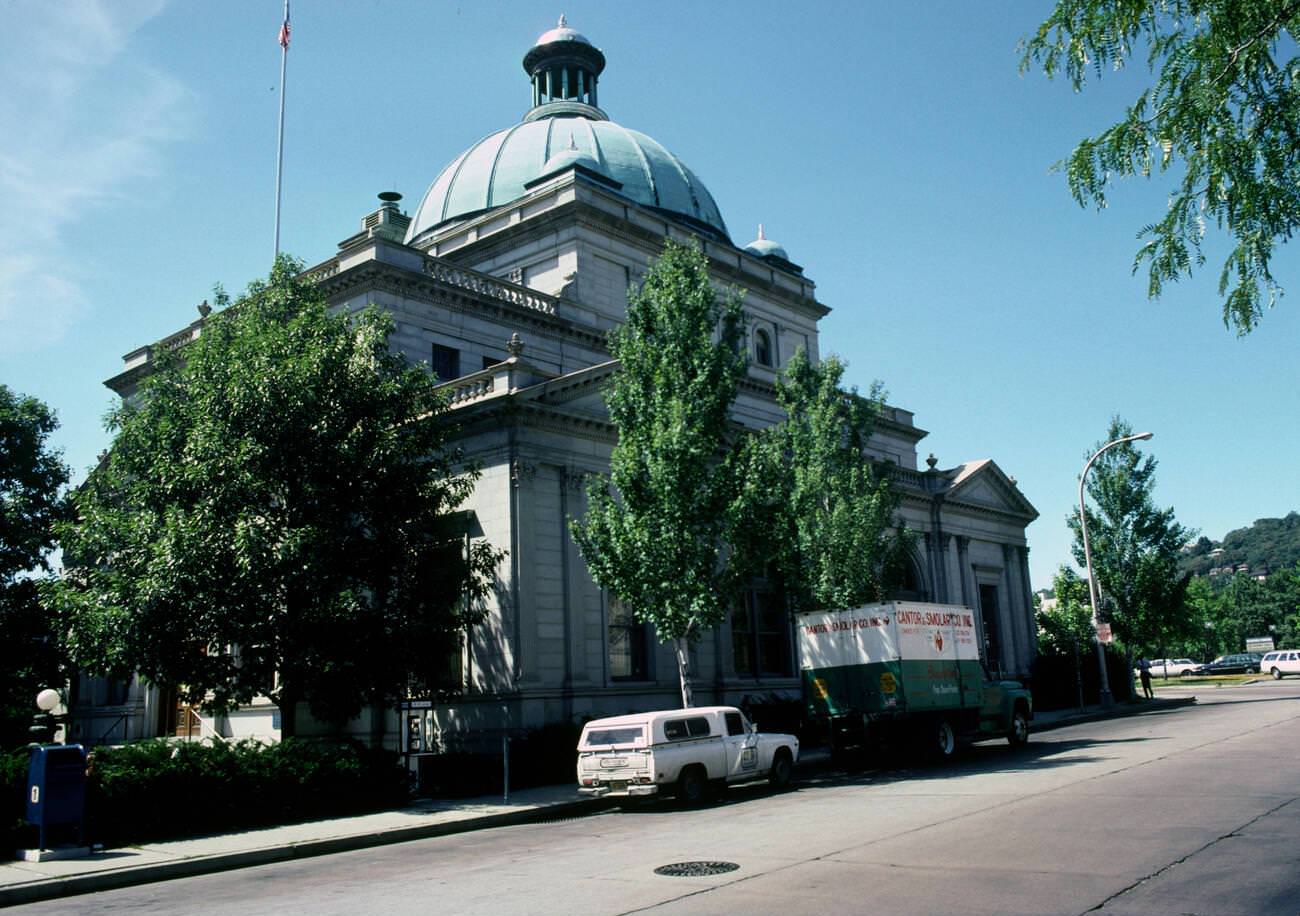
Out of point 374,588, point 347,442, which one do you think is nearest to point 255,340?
point 347,442

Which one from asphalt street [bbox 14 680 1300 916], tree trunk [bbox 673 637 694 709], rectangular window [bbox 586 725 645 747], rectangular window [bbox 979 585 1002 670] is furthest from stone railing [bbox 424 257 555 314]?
rectangular window [bbox 979 585 1002 670]

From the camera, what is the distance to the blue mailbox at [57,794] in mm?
15250

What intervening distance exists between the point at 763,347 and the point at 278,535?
1153 inches

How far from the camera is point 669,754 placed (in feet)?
63.1

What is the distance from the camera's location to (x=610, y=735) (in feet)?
65.0

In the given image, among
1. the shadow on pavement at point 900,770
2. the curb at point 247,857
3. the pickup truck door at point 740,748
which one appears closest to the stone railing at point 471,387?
the pickup truck door at point 740,748

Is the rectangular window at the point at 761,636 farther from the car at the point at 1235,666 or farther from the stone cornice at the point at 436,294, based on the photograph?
the car at the point at 1235,666

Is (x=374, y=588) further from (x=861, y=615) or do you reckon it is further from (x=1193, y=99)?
(x=1193, y=99)

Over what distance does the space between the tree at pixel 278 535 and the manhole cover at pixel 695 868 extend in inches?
425

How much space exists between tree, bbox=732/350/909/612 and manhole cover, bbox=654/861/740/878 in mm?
14936

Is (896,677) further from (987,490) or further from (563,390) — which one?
(987,490)

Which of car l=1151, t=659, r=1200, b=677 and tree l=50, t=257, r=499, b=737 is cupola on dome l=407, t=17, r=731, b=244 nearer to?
tree l=50, t=257, r=499, b=737

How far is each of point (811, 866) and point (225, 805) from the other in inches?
464

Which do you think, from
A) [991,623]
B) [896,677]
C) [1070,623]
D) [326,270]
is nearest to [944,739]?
[896,677]
